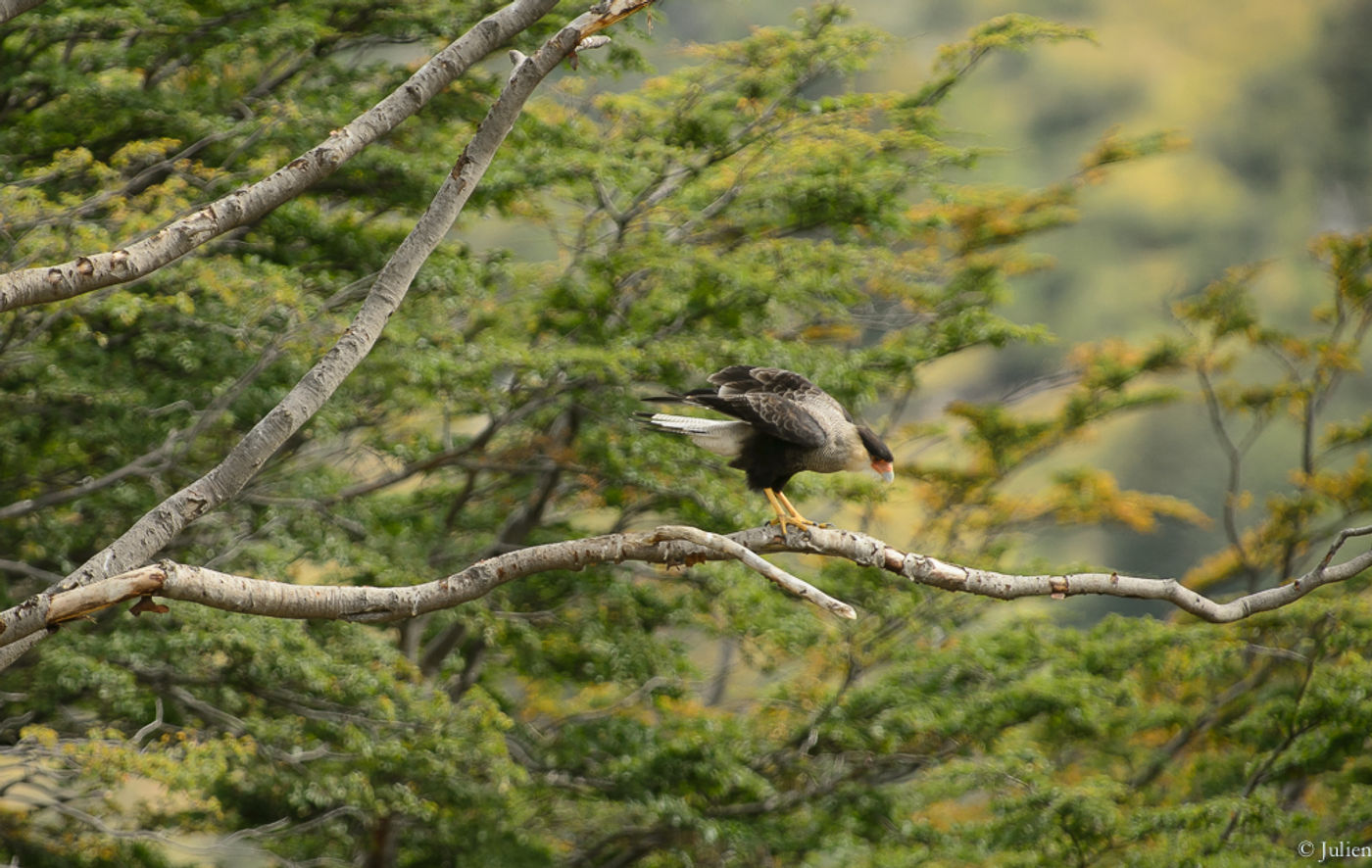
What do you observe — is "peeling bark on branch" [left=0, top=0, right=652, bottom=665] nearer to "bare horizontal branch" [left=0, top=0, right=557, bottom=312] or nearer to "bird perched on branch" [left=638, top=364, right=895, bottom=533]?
"bare horizontal branch" [left=0, top=0, right=557, bottom=312]

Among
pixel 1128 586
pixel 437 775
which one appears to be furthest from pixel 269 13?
pixel 1128 586

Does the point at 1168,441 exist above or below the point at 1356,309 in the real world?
below

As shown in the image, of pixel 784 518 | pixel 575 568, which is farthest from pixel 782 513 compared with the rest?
pixel 575 568

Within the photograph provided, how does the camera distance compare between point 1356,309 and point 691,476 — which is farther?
point 1356,309

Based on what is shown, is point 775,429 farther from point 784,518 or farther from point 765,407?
point 784,518

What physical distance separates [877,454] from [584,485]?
15.5 feet

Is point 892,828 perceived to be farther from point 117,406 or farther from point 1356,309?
point 1356,309

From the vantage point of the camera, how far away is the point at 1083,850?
23.6 feet

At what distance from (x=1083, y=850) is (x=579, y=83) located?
6458 mm

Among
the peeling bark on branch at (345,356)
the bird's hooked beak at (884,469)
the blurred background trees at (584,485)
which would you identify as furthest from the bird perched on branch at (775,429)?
the blurred background trees at (584,485)

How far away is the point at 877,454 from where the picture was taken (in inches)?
181

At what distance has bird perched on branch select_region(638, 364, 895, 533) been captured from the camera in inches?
171

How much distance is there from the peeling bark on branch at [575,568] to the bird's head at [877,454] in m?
1.02

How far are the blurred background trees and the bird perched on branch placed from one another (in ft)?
9.85
